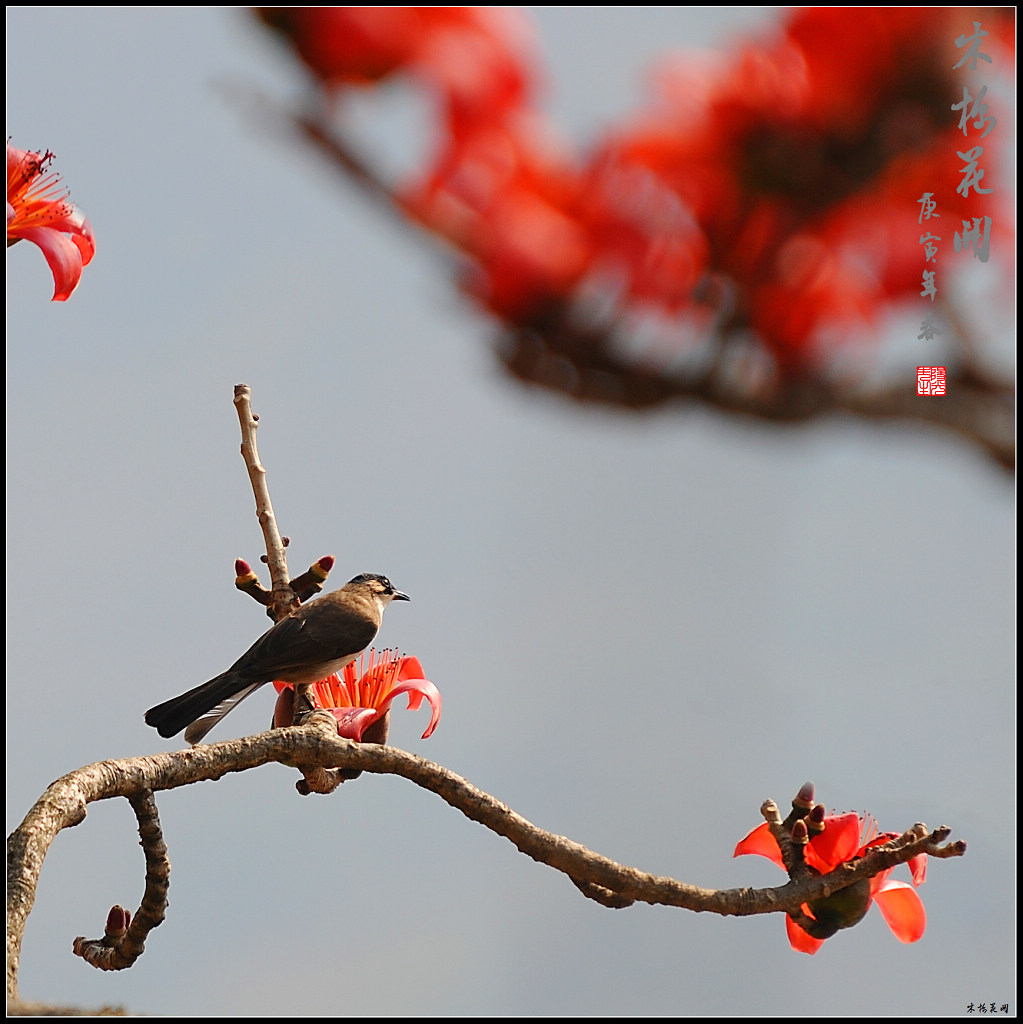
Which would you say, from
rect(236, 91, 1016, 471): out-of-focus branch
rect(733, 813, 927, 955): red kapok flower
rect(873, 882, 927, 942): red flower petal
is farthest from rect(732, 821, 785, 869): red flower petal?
rect(236, 91, 1016, 471): out-of-focus branch

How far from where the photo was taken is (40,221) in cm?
131

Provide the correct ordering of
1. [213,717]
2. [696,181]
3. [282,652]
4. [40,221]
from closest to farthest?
[696,181]
[40,221]
[213,717]
[282,652]

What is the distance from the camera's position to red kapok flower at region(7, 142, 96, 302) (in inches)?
50.8

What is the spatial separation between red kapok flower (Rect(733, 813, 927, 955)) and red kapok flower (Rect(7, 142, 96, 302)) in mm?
1351

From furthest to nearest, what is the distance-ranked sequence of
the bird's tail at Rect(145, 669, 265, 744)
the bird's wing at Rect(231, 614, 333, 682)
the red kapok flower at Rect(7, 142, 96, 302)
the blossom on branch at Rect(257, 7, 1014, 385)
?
Result: the bird's wing at Rect(231, 614, 333, 682), the bird's tail at Rect(145, 669, 265, 744), the red kapok flower at Rect(7, 142, 96, 302), the blossom on branch at Rect(257, 7, 1014, 385)

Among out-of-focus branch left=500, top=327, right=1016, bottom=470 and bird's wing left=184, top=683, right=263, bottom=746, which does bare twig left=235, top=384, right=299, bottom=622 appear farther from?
out-of-focus branch left=500, top=327, right=1016, bottom=470

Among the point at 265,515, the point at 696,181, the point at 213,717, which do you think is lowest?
the point at 213,717

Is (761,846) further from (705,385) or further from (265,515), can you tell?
(705,385)

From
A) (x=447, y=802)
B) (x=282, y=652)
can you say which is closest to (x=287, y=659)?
(x=282, y=652)

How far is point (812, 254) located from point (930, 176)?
62 mm

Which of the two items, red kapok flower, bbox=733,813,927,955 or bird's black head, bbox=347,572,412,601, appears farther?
bird's black head, bbox=347,572,412,601

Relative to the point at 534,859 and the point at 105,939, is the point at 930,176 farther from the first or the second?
the point at 105,939

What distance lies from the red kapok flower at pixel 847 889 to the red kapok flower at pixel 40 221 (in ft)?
4.43

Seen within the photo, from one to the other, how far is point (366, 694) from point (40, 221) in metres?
1.10
